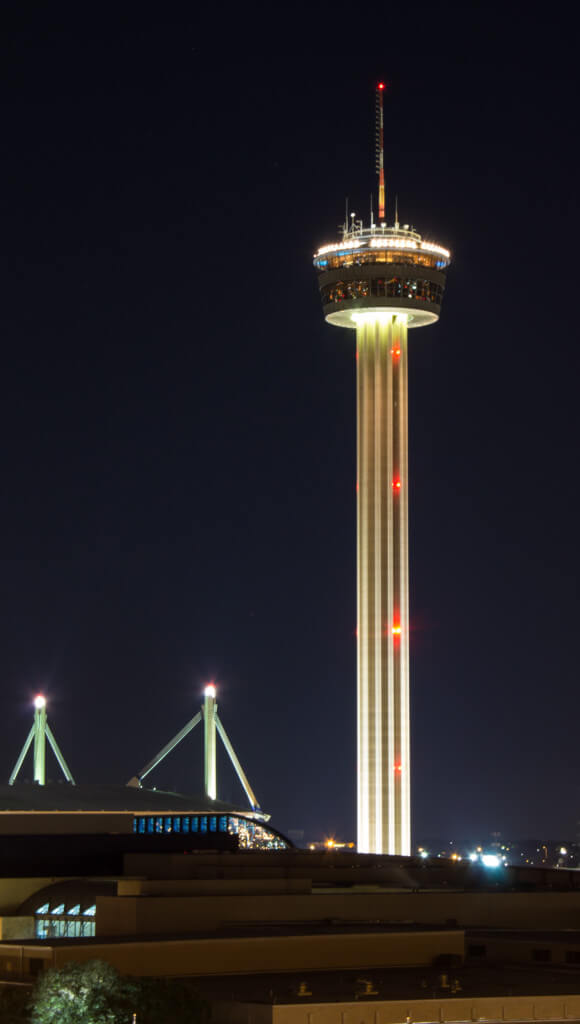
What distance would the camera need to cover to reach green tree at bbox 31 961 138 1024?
84875 millimetres

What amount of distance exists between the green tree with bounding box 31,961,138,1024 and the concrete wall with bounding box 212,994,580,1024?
4010mm

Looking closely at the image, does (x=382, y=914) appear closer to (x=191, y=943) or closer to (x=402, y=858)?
(x=191, y=943)

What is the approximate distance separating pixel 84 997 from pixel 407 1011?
12.6 m

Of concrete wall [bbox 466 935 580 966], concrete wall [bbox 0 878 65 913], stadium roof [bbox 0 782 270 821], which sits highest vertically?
stadium roof [bbox 0 782 270 821]

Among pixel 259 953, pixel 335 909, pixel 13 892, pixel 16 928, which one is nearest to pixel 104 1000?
pixel 259 953

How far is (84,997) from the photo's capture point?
85.5m

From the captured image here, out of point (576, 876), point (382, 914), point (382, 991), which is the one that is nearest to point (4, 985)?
point (382, 991)

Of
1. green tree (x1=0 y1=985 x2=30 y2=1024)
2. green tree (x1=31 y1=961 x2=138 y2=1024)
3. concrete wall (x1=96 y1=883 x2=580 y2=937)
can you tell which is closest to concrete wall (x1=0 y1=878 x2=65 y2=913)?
concrete wall (x1=96 y1=883 x2=580 y2=937)

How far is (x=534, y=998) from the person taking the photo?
9062 centimetres

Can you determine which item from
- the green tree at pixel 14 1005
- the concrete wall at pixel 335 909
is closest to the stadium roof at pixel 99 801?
the concrete wall at pixel 335 909

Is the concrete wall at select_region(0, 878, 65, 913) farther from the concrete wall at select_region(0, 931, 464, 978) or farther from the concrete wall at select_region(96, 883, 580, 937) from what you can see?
the concrete wall at select_region(0, 931, 464, 978)

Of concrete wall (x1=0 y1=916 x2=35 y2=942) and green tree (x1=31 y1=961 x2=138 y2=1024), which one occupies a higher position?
concrete wall (x1=0 y1=916 x2=35 y2=942)

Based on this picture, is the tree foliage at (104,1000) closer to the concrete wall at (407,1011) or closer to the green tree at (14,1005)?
the green tree at (14,1005)

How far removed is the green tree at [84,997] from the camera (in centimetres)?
8488
